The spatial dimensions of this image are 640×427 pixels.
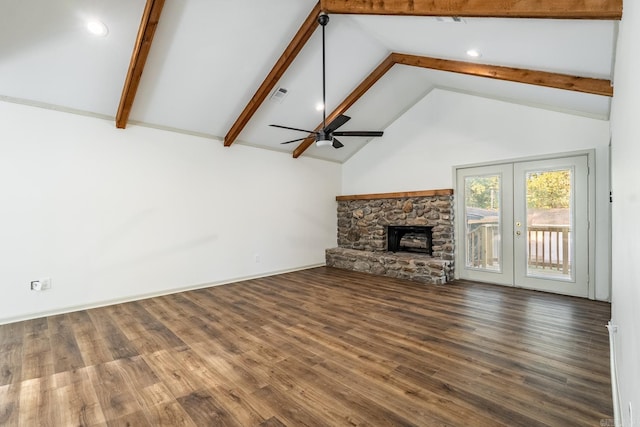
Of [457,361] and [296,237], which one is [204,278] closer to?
[296,237]

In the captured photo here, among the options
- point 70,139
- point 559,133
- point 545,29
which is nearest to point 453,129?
point 559,133

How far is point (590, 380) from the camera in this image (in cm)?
215

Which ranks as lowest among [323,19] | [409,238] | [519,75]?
[409,238]

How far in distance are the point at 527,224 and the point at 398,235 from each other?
239cm

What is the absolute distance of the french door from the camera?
4.23 meters

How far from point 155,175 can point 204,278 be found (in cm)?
188

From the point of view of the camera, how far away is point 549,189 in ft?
14.7

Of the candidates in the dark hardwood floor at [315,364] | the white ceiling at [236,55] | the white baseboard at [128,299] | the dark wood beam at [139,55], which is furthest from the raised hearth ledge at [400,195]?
the dark wood beam at [139,55]

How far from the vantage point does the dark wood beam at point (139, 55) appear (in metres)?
2.96

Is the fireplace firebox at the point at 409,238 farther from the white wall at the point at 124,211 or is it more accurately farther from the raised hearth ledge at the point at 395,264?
the white wall at the point at 124,211

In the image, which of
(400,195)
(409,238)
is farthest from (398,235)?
(400,195)

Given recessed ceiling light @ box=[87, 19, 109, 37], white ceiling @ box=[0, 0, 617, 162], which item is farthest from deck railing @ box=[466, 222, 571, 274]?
recessed ceiling light @ box=[87, 19, 109, 37]

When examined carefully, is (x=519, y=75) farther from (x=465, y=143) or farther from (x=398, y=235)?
(x=398, y=235)

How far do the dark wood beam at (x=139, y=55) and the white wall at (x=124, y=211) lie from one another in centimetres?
52
